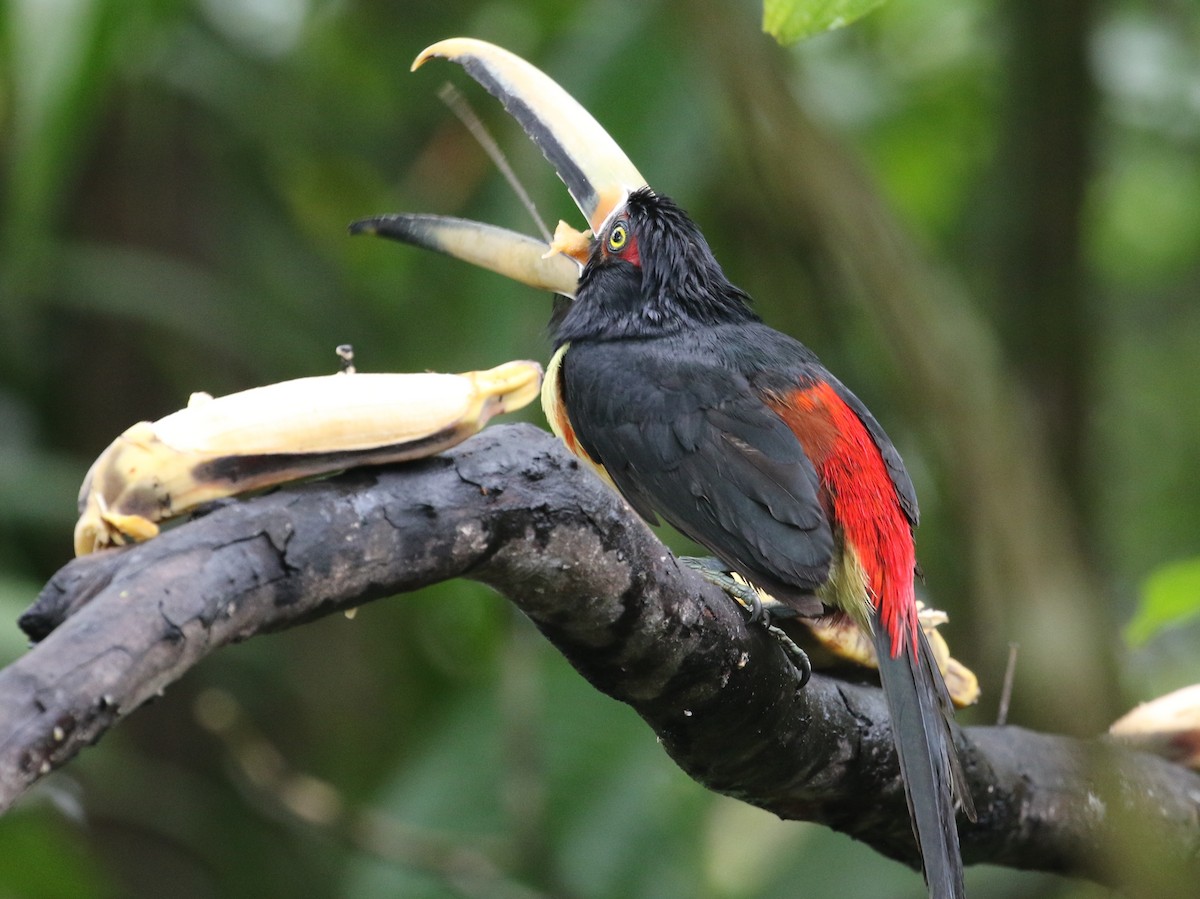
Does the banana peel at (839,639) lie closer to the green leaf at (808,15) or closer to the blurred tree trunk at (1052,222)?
the green leaf at (808,15)

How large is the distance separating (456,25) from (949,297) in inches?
86.3

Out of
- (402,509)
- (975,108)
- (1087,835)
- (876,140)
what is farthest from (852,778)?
(975,108)

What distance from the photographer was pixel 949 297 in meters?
2.73

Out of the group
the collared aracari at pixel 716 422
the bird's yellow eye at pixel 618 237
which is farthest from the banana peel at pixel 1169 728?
the bird's yellow eye at pixel 618 237

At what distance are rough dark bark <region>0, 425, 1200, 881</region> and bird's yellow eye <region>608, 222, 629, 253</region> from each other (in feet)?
2.98

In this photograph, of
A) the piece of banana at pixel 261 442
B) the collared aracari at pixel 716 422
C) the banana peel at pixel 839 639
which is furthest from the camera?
the banana peel at pixel 839 639

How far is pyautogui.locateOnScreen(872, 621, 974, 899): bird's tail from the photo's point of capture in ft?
5.26

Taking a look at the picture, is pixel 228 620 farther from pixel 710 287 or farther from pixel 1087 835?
pixel 710 287

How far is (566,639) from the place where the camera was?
4.74 ft

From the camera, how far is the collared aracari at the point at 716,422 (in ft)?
6.14

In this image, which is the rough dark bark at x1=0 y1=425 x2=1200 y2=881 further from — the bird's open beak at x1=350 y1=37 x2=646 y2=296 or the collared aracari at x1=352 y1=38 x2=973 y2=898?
the bird's open beak at x1=350 y1=37 x2=646 y2=296

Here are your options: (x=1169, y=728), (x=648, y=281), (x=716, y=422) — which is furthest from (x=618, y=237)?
(x=1169, y=728)

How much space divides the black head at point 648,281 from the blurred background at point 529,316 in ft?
0.74

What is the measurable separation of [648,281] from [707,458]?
485mm
